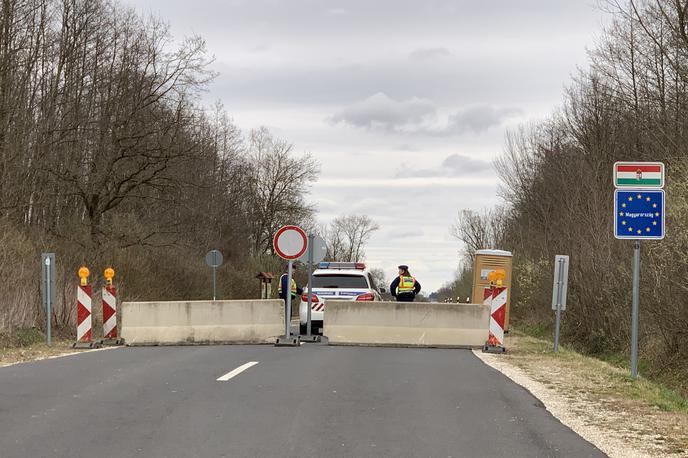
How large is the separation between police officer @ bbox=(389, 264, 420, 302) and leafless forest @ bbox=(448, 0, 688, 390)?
474 cm

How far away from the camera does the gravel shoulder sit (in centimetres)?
757

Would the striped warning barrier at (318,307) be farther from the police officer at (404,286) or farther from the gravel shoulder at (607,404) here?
the gravel shoulder at (607,404)

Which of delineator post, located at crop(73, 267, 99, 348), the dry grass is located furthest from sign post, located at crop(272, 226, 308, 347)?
the dry grass

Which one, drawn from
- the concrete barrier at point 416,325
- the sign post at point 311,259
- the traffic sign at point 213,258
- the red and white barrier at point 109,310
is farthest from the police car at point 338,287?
the traffic sign at point 213,258

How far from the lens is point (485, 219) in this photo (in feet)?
262

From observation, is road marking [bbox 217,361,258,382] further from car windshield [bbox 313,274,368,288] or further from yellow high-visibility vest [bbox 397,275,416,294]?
yellow high-visibility vest [bbox 397,275,416,294]

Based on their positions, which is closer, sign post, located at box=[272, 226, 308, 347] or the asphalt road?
the asphalt road

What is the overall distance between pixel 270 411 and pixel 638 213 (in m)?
6.64

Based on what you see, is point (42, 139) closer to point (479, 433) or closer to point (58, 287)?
point (58, 287)

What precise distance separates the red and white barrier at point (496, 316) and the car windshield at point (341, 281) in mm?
4115

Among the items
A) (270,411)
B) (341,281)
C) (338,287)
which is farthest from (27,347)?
(270,411)

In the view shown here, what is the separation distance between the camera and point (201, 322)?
18.2 metres

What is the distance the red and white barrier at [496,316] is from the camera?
17562 mm

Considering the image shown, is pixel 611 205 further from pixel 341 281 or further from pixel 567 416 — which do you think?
pixel 567 416
